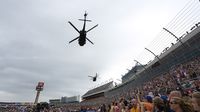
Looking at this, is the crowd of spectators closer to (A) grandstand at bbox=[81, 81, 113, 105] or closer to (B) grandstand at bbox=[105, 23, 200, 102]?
(B) grandstand at bbox=[105, 23, 200, 102]

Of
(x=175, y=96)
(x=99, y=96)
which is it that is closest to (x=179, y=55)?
(x=175, y=96)

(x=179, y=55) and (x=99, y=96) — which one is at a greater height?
(x=99, y=96)

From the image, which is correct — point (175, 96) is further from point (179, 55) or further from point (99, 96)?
point (99, 96)

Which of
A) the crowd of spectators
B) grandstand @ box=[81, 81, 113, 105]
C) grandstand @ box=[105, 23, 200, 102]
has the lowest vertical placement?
the crowd of spectators

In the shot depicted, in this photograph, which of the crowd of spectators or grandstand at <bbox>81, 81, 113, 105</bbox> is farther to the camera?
grandstand at <bbox>81, 81, 113, 105</bbox>

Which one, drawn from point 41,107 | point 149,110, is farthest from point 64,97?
point 149,110

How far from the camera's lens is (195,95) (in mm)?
4191

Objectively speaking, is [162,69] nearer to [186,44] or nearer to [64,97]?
[186,44]

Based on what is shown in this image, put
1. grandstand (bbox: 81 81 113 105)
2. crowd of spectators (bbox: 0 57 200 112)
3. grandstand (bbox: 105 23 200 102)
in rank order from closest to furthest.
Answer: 1. crowd of spectators (bbox: 0 57 200 112)
2. grandstand (bbox: 105 23 200 102)
3. grandstand (bbox: 81 81 113 105)

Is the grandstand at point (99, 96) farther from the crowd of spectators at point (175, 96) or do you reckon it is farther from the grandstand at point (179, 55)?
the grandstand at point (179, 55)

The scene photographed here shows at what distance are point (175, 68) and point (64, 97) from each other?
92279 mm

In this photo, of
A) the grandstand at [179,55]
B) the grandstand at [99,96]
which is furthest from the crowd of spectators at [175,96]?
the grandstand at [99,96]

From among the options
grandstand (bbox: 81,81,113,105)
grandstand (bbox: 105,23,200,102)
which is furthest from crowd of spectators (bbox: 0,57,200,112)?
Answer: grandstand (bbox: 81,81,113,105)

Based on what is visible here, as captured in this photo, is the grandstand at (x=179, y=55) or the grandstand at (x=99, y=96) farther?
the grandstand at (x=99, y=96)
